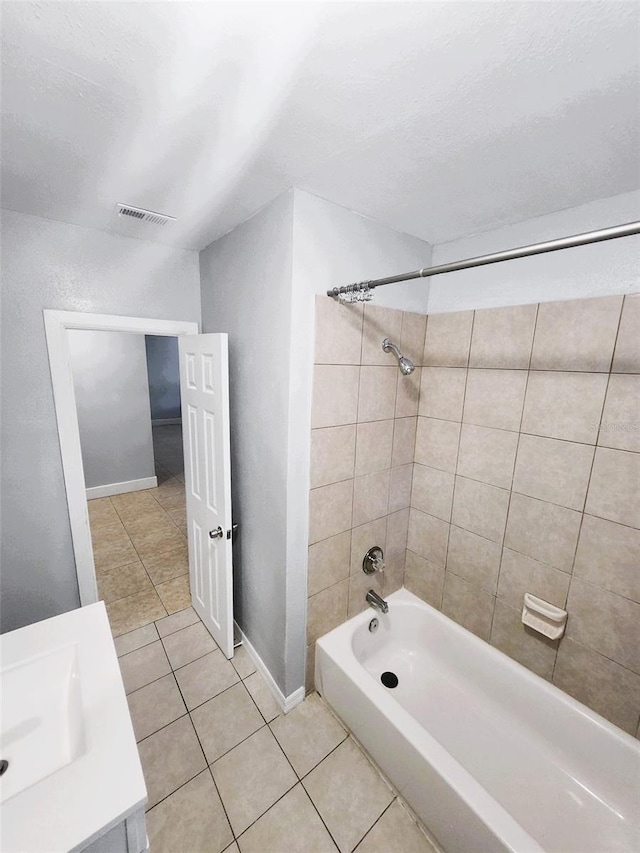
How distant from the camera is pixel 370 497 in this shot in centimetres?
173

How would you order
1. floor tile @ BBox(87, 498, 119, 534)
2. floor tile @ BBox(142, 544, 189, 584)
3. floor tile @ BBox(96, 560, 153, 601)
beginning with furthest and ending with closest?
floor tile @ BBox(87, 498, 119, 534)
floor tile @ BBox(142, 544, 189, 584)
floor tile @ BBox(96, 560, 153, 601)

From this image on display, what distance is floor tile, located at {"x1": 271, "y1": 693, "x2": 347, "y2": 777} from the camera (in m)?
1.44

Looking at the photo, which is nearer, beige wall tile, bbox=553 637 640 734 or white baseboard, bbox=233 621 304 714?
beige wall tile, bbox=553 637 640 734

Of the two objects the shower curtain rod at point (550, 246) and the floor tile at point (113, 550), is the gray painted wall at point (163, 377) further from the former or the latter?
the shower curtain rod at point (550, 246)

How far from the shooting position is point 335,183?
1193mm

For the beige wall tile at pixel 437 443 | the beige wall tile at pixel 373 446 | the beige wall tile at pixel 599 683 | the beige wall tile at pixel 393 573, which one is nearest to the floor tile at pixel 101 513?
the beige wall tile at pixel 393 573

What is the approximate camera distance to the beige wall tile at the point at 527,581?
4.66 ft

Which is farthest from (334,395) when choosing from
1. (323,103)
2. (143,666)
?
(143,666)

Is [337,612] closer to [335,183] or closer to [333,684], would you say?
[333,684]

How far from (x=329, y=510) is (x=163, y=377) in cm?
657

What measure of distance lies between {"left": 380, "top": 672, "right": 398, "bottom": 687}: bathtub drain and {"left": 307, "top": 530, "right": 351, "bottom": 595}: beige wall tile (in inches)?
24.1

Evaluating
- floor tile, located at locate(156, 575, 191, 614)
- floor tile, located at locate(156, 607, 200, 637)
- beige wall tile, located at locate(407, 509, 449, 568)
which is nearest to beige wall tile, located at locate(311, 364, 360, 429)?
beige wall tile, located at locate(407, 509, 449, 568)

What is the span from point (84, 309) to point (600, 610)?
263 cm

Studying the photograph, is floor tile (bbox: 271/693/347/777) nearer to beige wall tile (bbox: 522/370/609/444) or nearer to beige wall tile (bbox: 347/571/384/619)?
beige wall tile (bbox: 347/571/384/619)
